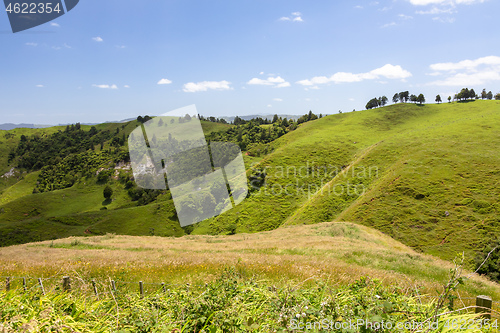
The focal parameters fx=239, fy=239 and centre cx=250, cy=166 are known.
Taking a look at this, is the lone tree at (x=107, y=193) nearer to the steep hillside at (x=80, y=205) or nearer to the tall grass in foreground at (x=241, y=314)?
→ the steep hillside at (x=80, y=205)

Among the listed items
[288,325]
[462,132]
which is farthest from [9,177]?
[462,132]

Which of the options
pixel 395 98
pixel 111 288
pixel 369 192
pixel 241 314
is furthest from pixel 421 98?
pixel 111 288

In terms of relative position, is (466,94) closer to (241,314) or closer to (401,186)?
(401,186)

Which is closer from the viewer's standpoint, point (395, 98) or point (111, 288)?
point (111, 288)

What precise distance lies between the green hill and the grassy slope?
18cm

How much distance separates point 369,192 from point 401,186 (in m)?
6.80

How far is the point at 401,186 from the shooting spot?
171ft

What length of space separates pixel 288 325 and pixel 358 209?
173 feet

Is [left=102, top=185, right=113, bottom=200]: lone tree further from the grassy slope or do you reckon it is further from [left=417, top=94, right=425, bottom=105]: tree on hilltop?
[left=417, top=94, right=425, bottom=105]: tree on hilltop

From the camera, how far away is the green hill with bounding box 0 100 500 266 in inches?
1649

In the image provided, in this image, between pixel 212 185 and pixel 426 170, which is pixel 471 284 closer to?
pixel 426 170

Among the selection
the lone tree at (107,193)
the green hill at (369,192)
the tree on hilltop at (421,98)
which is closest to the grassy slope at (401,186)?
the green hill at (369,192)

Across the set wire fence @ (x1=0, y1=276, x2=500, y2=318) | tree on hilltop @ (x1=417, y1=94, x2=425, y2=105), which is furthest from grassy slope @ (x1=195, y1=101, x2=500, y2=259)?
wire fence @ (x1=0, y1=276, x2=500, y2=318)

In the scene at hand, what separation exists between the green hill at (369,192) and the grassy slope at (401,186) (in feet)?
0.58
